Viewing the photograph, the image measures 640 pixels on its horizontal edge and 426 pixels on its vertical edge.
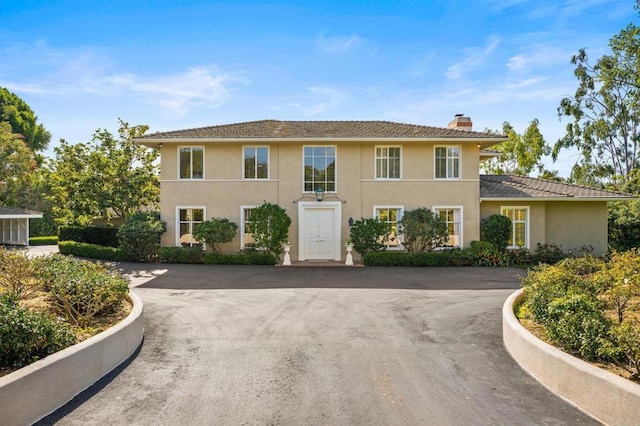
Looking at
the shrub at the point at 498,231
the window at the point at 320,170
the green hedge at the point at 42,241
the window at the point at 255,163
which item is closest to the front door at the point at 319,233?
the window at the point at 320,170

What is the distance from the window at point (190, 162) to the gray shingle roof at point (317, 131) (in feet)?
2.30

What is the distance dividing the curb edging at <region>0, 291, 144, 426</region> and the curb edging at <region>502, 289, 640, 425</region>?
6049 millimetres

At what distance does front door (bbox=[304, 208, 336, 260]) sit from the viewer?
19.5 metres

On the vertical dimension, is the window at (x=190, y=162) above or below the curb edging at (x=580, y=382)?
above

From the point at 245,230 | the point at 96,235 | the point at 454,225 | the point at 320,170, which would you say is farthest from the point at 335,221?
the point at 96,235

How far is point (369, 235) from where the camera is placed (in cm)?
1825

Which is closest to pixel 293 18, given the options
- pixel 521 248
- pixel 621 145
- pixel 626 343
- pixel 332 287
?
pixel 332 287

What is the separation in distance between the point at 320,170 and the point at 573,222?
1219 cm

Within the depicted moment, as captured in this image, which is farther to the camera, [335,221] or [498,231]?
[335,221]

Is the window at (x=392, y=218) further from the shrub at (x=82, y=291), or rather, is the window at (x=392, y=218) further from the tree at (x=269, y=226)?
the shrub at (x=82, y=291)

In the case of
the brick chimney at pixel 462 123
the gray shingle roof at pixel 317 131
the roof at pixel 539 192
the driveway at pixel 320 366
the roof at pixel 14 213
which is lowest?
the driveway at pixel 320 366

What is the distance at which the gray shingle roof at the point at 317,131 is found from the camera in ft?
62.6

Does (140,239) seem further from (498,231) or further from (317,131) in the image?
(498,231)

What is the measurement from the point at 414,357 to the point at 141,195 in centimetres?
2033
